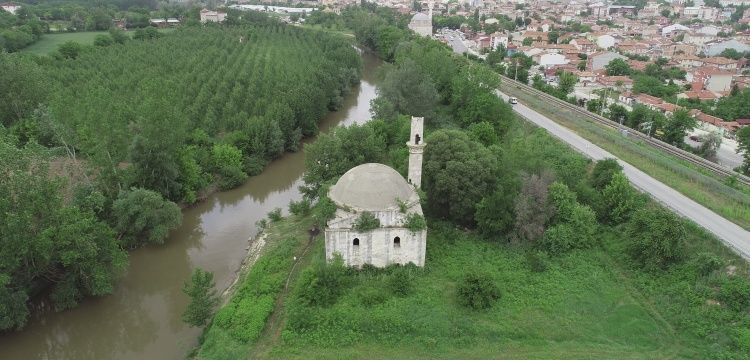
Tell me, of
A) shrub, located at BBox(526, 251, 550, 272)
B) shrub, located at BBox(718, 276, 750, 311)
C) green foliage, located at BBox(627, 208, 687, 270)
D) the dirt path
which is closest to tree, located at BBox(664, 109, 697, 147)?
green foliage, located at BBox(627, 208, 687, 270)

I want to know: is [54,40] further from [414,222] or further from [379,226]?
[414,222]

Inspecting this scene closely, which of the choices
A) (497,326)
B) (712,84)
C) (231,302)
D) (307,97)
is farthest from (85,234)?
(712,84)

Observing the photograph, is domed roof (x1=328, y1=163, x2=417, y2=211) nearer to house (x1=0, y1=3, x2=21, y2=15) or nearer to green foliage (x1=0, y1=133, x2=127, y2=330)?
green foliage (x1=0, y1=133, x2=127, y2=330)

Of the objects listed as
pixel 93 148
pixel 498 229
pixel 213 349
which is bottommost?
pixel 213 349

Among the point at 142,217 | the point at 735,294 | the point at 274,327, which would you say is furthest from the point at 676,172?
the point at 142,217

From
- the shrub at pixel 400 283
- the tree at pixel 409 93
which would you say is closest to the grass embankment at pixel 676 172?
the tree at pixel 409 93

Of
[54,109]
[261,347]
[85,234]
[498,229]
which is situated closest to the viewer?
[261,347]

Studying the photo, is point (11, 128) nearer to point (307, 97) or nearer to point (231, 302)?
point (307, 97)
